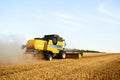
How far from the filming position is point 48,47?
22.3 metres

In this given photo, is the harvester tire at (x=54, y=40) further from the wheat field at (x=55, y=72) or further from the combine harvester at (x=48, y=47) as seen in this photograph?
the wheat field at (x=55, y=72)

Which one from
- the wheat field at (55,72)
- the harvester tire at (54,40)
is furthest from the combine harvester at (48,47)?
the wheat field at (55,72)

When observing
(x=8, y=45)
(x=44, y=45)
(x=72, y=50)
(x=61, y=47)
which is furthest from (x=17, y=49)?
(x=72, y=50)

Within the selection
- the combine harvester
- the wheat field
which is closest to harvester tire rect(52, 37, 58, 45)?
the combine harvester

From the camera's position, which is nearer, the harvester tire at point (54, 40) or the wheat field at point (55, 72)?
the wheat field at point (55, 72)

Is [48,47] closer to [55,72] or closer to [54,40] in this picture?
[54,40]

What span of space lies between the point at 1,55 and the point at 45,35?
19.1ft

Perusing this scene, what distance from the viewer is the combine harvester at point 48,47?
21.3 metres

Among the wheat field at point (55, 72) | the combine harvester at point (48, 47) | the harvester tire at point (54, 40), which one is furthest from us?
the harvester tire at point (54, 40)

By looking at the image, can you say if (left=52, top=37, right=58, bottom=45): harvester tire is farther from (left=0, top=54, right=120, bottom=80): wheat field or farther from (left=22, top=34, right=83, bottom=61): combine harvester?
(left=0, top=54, right=120, bottom=80): wheat field

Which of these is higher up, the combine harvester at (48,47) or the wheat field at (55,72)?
the combine harvester at (48,47)

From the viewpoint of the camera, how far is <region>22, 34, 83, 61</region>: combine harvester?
21281 mm

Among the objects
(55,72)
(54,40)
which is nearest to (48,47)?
(54,40)

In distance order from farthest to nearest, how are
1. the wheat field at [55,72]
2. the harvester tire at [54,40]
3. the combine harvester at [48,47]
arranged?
the harvester tire at [54,40] → the combine harvester at [48,47] → the wheat field at [55,72]
